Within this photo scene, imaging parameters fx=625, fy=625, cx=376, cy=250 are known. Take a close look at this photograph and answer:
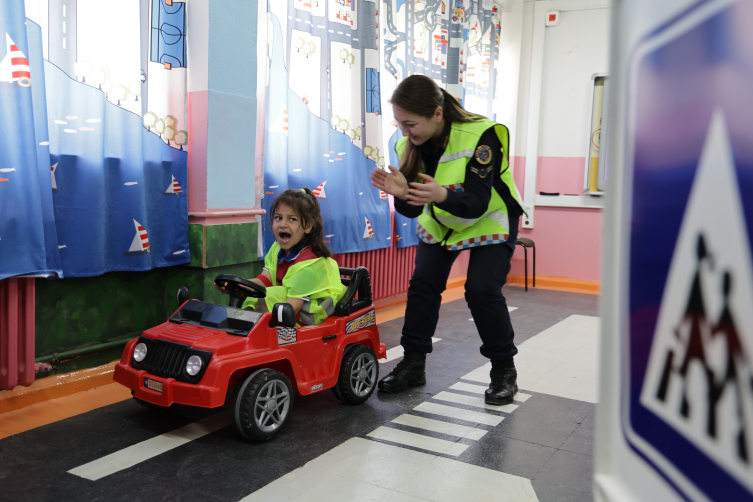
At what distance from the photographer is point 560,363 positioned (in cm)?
323

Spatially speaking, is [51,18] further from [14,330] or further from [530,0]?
[530,0]

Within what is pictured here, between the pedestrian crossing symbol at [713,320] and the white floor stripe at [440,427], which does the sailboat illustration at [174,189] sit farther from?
the pedestrian crossing symbol at [713,320]

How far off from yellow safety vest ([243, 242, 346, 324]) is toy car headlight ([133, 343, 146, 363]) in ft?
1.43

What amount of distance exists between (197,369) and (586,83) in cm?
491

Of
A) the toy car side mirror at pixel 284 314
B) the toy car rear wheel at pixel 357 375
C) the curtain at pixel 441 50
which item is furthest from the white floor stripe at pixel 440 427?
the curtain at pixel 441 50

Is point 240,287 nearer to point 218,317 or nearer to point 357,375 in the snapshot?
point 218,317

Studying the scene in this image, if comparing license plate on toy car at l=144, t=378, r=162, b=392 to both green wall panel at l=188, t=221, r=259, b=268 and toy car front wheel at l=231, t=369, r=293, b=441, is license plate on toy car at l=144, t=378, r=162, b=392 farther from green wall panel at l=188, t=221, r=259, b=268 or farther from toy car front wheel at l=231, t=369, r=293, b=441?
green wall panel at l=188, t=221, r=259, b=268

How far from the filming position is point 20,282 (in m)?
2.21

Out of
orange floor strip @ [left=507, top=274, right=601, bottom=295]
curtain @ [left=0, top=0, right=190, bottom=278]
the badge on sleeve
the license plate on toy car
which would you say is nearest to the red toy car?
the license plate on toy car

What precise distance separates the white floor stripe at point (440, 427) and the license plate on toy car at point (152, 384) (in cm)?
85

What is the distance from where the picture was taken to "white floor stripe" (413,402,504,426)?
235 cm

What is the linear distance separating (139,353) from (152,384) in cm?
16

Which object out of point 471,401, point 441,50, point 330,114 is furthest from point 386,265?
point 471,401

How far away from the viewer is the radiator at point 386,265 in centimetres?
408
